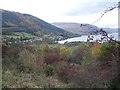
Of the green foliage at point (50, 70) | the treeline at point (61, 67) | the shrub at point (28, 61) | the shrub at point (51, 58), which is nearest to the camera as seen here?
the treeline at point (61, 67)

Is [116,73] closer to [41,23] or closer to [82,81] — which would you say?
[82,81]

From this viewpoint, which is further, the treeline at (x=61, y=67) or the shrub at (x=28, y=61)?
the shrub at (x=28, y=61)

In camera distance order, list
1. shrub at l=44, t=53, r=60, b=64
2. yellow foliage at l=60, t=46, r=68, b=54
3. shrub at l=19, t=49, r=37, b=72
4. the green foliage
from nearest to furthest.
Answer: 1. shrub at l=19, t=49, r=37, b=72
2. the green foliage
3. shrub at l=44, t=53, r=60, b=64
4. yellow foliage at l=60, t=46, r=68, b=54

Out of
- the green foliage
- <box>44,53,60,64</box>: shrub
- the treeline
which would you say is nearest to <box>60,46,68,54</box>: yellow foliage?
the treeline

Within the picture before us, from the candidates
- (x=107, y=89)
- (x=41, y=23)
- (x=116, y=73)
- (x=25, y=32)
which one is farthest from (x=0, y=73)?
(x=41, y=23)

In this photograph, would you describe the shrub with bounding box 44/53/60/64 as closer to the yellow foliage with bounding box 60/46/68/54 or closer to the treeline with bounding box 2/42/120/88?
the treeline with bounding box 2/42/120/88

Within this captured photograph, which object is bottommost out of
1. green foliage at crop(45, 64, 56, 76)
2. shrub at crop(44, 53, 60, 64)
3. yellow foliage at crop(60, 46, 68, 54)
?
green foliage at crop(45, 64, 56, 76)

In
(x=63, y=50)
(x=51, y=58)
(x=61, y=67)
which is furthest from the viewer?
(x=63, y=50)

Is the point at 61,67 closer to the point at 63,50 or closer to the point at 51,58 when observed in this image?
the point at 51,58

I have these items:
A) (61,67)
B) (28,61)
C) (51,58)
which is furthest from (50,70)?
(51,58)

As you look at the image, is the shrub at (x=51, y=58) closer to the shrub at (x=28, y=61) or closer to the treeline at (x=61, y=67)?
the treeline at (x=61, y=67)

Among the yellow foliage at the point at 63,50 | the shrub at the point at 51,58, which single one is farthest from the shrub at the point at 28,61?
the yellow foliage at the point at 63,50
